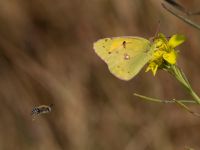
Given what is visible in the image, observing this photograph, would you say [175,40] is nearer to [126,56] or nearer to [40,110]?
[126,56]

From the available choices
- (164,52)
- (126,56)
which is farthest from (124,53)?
(164,52)

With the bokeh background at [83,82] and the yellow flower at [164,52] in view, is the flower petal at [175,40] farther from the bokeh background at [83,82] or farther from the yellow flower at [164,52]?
the bokeh background at [83,82]

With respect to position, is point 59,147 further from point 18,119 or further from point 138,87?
point 138,87

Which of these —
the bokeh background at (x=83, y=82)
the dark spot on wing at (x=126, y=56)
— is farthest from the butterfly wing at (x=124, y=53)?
the bokeh background at (x=83, y=82)

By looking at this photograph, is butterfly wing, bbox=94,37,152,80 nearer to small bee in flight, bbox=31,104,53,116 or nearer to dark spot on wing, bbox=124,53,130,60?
dark spot on wing, bbox=124,53,130,60

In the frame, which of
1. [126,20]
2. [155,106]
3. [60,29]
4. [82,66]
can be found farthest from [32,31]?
[155,106]

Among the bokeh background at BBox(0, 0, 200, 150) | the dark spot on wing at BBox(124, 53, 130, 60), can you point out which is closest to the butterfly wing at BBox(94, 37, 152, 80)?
the dark spot on wing at BBox(124, 53, 130, 60)
